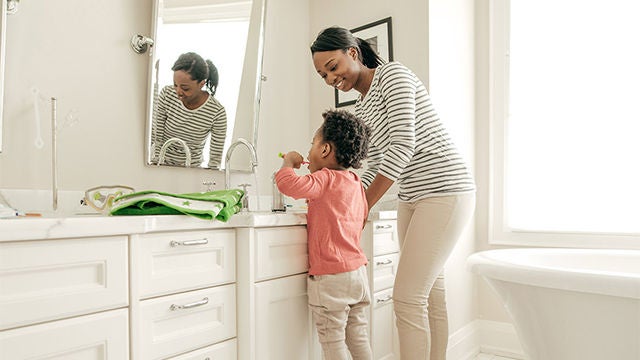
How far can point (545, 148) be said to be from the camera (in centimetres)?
251

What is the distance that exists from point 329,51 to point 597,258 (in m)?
1.33

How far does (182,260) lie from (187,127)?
0.88 meters

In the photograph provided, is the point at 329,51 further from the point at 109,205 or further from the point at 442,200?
the point at 109,205

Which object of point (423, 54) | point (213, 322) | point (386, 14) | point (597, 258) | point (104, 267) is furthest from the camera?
point (386, 14)

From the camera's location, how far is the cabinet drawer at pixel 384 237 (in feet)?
6.38

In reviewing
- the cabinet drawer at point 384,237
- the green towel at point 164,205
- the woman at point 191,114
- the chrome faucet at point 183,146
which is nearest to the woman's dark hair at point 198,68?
the woman at point 191,114

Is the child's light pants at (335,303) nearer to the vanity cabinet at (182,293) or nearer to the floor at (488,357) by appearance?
the vanity cabinet at (182,293)

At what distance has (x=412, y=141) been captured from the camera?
1.52 meters

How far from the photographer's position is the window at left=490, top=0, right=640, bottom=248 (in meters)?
2.28

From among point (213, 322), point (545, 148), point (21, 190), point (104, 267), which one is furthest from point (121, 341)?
point (545, 148)

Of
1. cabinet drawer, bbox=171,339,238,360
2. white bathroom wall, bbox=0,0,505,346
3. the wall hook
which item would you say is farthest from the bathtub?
the wall hook

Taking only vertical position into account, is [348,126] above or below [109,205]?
above

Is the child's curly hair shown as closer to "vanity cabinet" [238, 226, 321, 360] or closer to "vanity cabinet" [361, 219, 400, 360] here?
"vanity cabinet" [238, 226, 321, 360]

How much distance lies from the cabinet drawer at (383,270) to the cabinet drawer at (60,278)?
1074 millimetres
